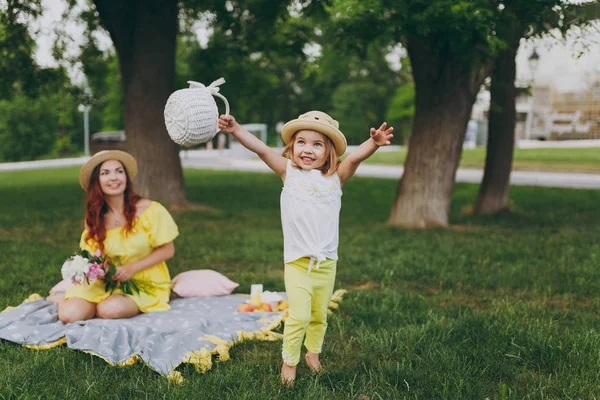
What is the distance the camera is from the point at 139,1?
35.8 feet

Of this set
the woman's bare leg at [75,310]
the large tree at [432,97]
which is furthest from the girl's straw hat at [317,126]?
the large tree at [432,97]

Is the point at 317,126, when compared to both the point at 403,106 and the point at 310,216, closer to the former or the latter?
the point at 310,216

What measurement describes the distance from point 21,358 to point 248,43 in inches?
395

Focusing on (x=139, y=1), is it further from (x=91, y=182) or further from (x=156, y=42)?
(x=91, y=182)

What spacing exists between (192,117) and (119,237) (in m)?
1.91

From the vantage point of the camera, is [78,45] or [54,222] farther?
[78,45]

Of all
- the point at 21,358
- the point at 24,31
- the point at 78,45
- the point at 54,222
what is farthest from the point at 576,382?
the point at 78,45

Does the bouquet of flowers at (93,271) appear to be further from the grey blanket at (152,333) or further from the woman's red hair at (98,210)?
the grey blanket at (152,333)

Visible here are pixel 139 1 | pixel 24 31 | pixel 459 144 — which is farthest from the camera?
pixel 24 31

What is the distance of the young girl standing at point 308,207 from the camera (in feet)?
11.7

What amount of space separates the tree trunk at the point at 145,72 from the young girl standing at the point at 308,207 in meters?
7.81

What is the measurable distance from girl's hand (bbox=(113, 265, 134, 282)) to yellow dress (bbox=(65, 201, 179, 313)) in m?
0.12

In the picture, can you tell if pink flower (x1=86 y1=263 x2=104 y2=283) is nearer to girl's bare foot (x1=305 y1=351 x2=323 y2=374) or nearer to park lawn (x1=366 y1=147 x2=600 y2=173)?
girl's bare foot (x1=305 y1=351 x2=323 y2=374)

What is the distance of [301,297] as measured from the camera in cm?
357
